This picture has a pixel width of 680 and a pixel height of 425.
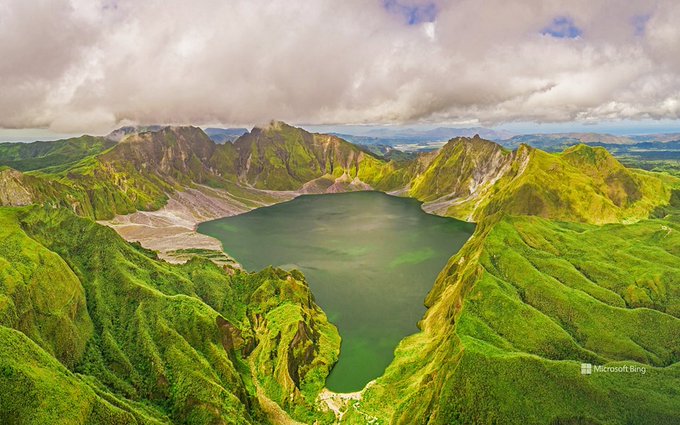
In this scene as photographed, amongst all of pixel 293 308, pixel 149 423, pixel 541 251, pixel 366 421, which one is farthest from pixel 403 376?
pixel 541 251

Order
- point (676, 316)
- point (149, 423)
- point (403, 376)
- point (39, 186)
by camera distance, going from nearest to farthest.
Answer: point (149, 423) < point (403, 376) < point (676, 316) < point (39, 186)

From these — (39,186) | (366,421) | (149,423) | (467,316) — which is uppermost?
(39,186)

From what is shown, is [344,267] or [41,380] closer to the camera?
[41,380]

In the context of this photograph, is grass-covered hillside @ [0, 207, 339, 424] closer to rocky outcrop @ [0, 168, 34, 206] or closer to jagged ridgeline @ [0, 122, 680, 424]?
jagged ridgeline @ [0, 122, 680, 424]

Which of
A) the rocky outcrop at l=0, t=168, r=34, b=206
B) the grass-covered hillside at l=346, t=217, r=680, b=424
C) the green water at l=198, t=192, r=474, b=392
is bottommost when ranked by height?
the green water at l=198, t=192, r=474, b=392

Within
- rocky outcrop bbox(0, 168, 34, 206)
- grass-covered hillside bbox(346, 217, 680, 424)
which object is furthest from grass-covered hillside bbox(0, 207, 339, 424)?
rocky outcrop bbox(0, 168, 34, 206)

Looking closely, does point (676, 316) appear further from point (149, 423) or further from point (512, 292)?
point (149, 423)

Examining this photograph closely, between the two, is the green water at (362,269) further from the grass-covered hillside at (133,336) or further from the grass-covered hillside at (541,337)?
the grass-covered hillside at (133,336)

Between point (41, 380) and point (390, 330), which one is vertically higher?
point (41, 380)
